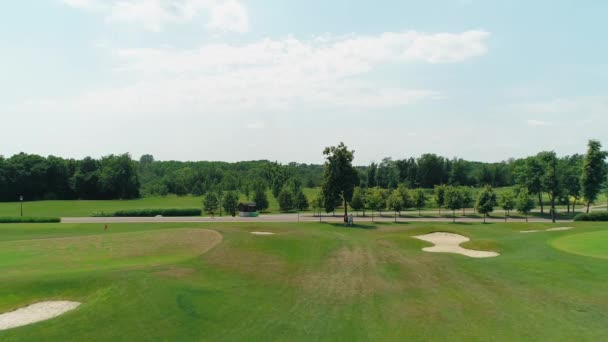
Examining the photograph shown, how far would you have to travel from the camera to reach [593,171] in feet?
242

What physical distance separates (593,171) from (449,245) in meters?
50.9

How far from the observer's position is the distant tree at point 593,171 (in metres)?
73.5

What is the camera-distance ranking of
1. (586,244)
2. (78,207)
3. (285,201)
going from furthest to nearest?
(78,207)
(285,201)
(586,244)

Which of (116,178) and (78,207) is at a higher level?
(116,178)

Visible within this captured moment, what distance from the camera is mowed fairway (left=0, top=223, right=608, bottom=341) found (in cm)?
1645

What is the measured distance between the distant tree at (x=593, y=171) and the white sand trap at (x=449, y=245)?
43320mm

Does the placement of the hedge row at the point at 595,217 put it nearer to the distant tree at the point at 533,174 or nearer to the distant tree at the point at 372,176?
the distant tree at the point at 533,174

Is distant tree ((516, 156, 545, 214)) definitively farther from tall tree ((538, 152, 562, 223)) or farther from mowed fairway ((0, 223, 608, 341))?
mowed fairway ((0, 223, 608, 341))

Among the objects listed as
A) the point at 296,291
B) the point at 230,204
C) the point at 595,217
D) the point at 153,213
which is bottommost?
the point at 296,291

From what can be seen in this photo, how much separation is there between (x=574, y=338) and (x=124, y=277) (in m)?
20.8

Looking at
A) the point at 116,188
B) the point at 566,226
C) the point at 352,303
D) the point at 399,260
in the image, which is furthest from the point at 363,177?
the point at 352,303

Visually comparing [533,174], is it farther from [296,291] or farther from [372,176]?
[296,291]

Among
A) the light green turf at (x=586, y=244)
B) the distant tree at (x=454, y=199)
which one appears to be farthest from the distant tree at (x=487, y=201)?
the light green turf at (x=586, y=244)

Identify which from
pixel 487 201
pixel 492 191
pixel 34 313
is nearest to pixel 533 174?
pixel 492 191
